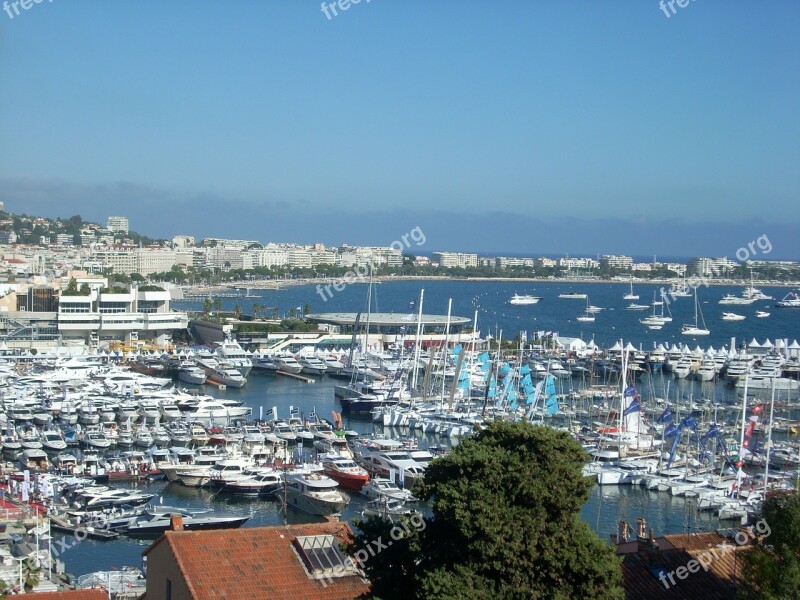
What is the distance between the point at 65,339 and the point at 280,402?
9249 millimetres

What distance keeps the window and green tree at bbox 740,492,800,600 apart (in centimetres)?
180

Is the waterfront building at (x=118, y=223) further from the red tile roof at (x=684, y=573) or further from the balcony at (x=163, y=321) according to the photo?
the red tile roof at (x=684, y=573)

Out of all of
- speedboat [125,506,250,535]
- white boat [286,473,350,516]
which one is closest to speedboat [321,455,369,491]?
white boat [286,473,350,516]

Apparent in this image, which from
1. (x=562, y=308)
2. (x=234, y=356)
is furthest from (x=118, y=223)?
(x=234, y=356)

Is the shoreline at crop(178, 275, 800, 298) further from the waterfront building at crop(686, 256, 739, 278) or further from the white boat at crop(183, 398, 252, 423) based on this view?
the white boat at crop(183, 398, 252, 423)

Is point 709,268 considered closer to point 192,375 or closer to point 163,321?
point 163,321

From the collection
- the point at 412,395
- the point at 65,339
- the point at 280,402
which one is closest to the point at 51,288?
the point at 65,339

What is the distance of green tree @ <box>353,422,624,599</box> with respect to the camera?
12.8 ft

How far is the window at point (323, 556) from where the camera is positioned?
4.73 meters

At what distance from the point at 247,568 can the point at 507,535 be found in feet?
4.45

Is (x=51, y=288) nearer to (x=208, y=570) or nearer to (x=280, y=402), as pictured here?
(x=280, y=402)

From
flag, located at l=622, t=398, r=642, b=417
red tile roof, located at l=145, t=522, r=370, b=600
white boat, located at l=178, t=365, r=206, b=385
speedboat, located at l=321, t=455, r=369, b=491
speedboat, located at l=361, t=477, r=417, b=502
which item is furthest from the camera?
white boat, located at l=178, t=365, r=206, b=385

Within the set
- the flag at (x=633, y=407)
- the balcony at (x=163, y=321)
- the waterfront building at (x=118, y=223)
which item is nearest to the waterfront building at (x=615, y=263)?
the waterfront building at (x=118, y=223)

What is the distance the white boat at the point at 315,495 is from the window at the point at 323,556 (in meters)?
6.18
